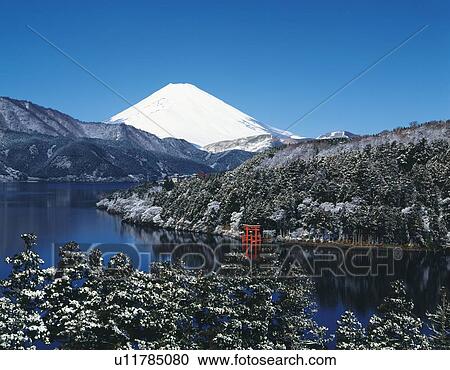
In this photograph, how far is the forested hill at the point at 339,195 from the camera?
6344 centimetres

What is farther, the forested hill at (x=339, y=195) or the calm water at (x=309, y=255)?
the forested hill at (x=339, y=195)

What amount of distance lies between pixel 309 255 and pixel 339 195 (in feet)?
59.2

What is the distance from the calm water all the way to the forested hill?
5.57 meters

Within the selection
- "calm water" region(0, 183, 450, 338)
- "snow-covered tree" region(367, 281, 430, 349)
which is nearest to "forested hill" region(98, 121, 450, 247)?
"calm water" region(0, 183, 450, 338)

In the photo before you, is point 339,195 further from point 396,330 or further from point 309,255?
point 396,330

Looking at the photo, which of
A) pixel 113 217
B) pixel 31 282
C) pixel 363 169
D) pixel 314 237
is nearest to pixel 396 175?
pixel 363 169

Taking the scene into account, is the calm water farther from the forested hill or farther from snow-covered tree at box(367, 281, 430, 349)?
snow-covered tree at box(367, 281, 430, 349)

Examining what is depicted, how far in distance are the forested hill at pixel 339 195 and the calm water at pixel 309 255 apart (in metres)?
5.57

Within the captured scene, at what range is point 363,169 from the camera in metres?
72.2

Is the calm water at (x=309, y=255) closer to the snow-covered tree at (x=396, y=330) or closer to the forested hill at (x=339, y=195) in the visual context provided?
the forested hill at (x=339, y=195)

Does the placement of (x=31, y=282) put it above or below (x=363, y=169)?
below

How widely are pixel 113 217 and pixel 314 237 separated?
1838 inches

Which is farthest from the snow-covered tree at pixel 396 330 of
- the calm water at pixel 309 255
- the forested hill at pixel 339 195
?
the forested hill at pixel 339 195

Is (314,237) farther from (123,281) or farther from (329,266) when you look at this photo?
(123,281)
